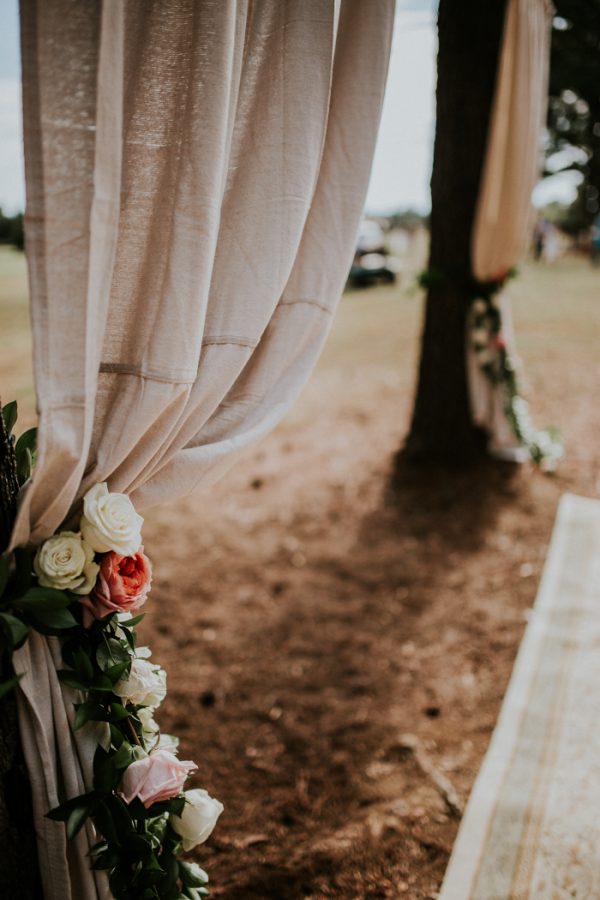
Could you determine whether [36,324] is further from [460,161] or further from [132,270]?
[460,161]

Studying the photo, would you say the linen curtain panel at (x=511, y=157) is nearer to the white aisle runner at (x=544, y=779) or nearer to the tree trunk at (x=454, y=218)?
the tree trunk at (x=454, y=218)

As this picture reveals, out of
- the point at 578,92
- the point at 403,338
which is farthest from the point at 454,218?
the point at 578,92

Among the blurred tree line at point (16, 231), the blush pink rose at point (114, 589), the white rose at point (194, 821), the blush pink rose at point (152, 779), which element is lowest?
the white rose at point (194, 821)

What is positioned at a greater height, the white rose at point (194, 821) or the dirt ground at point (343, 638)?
the white rose at point (194, 821)

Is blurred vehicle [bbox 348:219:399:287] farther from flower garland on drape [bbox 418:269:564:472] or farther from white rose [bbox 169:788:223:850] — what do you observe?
white rose [bbox 169:788:223:850]

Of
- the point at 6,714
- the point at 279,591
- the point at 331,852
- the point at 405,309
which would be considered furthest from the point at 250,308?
the point at 405,309

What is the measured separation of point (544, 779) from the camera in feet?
6.66

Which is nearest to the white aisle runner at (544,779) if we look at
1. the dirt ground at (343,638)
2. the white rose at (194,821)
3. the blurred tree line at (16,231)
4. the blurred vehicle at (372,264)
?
the dirt ground at (343,638)

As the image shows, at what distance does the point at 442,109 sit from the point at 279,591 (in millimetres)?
2756

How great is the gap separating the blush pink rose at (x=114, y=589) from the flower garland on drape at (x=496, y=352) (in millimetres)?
3045

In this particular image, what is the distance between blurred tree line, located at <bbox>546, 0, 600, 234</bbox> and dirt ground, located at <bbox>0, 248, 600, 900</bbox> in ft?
9.75

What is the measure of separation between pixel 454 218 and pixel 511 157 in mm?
421

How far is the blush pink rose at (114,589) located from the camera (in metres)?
1.09

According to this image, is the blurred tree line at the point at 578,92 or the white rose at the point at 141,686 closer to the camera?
the white rose at the point at 141,686
